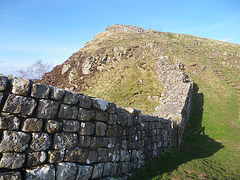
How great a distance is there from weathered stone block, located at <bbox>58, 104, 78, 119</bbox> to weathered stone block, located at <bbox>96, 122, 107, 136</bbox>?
108 cm

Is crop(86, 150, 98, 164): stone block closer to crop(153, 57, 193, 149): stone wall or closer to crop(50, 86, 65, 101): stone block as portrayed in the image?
crop(50, 86, 65, 101): stone block

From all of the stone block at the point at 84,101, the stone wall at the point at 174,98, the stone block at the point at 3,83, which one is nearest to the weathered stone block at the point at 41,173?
the stone block at the point at 84,101

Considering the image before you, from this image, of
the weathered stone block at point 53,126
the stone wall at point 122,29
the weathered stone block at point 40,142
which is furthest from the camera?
the stone wall at point 122,29

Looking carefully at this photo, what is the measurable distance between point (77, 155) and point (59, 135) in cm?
93

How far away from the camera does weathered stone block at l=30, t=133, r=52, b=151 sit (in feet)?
13.8

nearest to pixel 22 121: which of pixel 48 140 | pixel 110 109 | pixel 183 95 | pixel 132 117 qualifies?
pixel 48 140

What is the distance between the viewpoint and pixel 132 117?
7836 mm

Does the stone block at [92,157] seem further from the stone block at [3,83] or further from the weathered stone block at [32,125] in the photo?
the stone block at [3,83]

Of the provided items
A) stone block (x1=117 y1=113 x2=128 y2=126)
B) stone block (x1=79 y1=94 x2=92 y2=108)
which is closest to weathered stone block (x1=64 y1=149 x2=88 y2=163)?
stone block (x1=79 y1=94 x2=92 y2=108)

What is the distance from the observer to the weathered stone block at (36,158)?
4.10 metres

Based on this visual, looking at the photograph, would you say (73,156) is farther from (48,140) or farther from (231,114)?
(231,114)

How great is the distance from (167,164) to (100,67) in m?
31.8

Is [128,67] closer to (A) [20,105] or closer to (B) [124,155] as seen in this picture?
(B) [124,155]

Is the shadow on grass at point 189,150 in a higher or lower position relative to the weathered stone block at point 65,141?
lower
